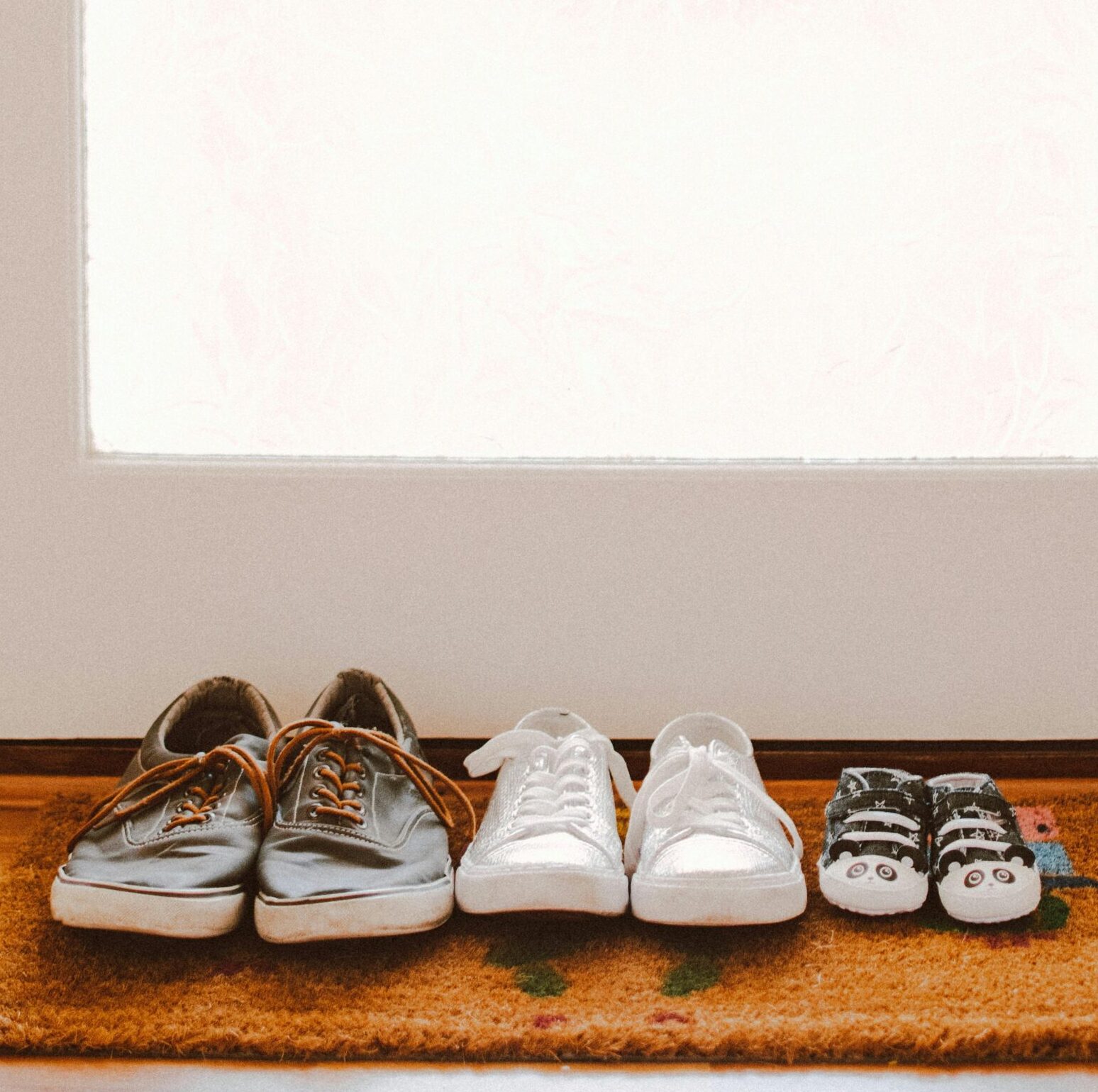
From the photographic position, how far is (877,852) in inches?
32.9

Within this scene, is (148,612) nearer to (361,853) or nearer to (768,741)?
(361,853)

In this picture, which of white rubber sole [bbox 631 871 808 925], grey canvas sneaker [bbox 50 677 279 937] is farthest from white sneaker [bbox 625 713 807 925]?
grey canvas sneaker [bbox 50 677 279 937]

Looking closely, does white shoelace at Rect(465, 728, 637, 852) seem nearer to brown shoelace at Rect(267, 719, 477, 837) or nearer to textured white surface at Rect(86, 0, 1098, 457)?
brown shoelace at Rect(267, 719, 477, 837)

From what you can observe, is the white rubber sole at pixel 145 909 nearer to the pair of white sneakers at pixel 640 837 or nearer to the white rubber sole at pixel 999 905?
the pair of white sneakers at pixel 640 837

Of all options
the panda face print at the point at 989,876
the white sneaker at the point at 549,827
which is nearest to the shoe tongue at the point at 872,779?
the panda face print at the point at 989,876

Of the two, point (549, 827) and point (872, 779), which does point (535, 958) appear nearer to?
point (549, 827)

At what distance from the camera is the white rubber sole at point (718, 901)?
77 centimetres

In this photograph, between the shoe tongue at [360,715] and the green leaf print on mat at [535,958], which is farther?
the shoe tongue at [360,715]

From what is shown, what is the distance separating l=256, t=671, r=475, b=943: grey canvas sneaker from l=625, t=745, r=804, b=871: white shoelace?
0.16 m

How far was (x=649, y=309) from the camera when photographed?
1.14 metres

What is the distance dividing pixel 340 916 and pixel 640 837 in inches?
10.9

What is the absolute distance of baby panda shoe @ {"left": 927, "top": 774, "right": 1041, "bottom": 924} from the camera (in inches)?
31.5

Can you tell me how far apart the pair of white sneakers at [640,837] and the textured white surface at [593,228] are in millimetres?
364

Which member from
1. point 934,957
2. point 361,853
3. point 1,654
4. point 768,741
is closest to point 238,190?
point 1,654
